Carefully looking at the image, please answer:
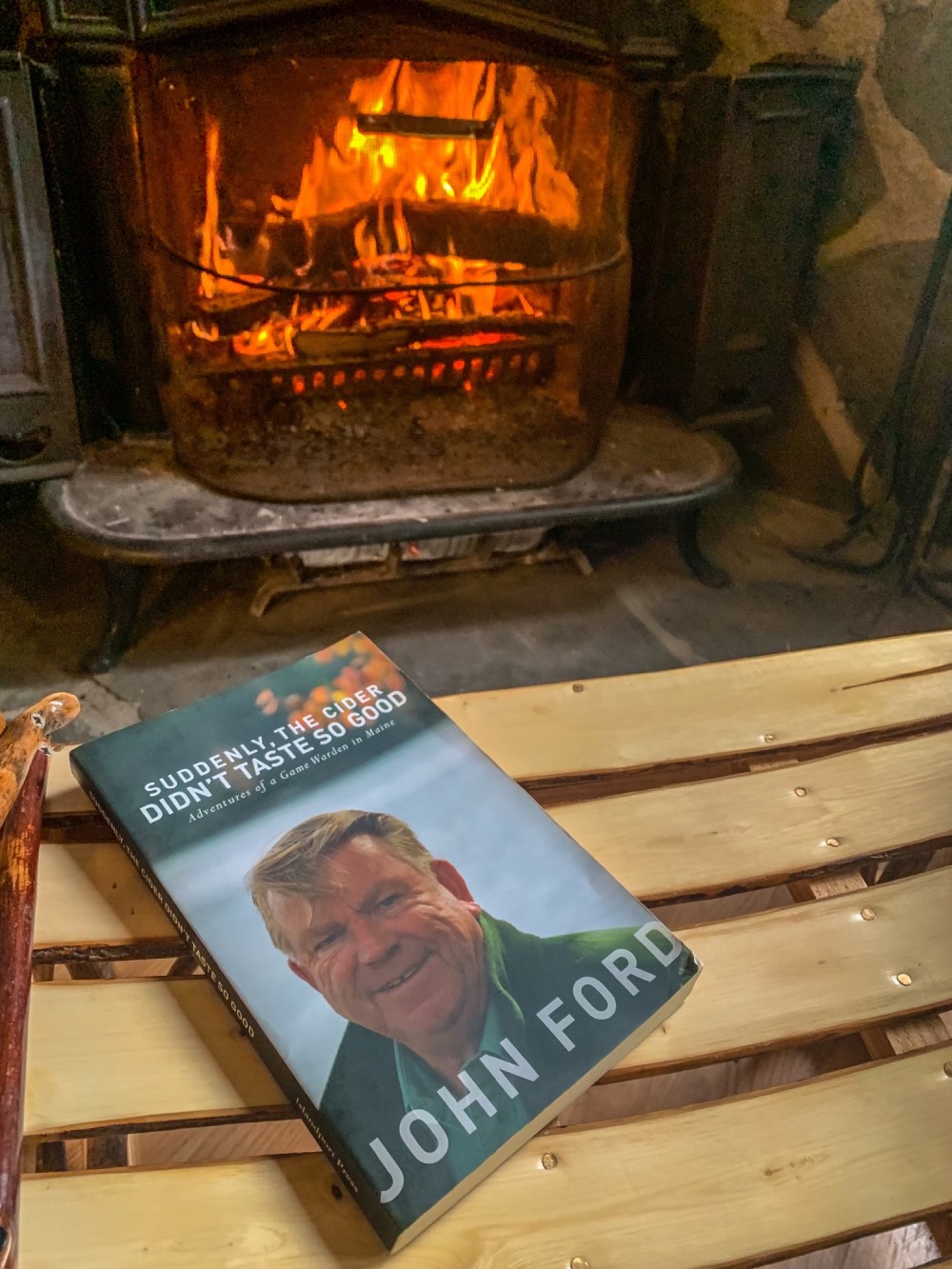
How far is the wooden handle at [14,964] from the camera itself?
0.37 meters

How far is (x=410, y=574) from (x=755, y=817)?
0.71 m

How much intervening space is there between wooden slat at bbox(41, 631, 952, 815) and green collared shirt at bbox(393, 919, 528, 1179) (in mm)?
188

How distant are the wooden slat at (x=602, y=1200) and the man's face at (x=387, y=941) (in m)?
0.07

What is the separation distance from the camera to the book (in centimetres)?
41

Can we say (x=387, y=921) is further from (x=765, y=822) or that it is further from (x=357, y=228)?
(x=357, y=228)

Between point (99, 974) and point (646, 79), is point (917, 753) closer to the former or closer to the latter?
point (99, 974)

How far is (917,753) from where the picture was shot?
64cm

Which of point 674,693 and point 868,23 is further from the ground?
point 868,23

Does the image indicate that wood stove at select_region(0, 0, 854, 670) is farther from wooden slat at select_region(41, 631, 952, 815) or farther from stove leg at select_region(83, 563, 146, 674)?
wooden slat at select_region(41, 631, 952, 815)

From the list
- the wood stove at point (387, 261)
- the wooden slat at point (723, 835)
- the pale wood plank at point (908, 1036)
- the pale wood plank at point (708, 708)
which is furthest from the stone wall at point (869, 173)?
the pale wood plank at point (908, 1036)

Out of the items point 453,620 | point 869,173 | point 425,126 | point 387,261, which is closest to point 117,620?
point 453,620

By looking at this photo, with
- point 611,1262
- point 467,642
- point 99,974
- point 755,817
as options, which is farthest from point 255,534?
point 611,1262

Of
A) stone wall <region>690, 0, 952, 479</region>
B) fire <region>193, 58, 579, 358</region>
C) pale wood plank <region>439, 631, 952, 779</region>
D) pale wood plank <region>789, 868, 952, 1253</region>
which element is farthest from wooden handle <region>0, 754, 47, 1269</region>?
stone wall <region>690, 0, 952, 479</region>

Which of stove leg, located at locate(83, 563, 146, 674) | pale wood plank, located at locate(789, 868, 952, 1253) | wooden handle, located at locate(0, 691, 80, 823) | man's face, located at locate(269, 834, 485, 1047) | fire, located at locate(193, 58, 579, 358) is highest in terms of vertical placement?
fire, located at locate(193, 58, 579, 358)
